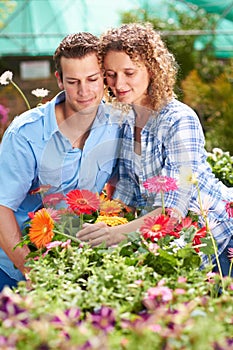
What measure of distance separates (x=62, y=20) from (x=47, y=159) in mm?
8200

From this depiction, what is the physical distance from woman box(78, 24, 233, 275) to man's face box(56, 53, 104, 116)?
5 cm

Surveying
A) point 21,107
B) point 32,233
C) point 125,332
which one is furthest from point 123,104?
point 21,107

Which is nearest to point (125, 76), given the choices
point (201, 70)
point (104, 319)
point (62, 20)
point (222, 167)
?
point (222, 167)

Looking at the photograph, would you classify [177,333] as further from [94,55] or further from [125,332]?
[94,55]

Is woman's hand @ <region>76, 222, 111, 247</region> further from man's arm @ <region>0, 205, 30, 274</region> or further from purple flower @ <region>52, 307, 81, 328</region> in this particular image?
purple flower @ <region>52, 307, 81, 328</region>

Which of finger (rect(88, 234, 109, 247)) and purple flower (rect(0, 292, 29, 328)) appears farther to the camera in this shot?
finger (rect(88, 234, 109, 247))

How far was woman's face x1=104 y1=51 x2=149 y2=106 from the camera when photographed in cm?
275

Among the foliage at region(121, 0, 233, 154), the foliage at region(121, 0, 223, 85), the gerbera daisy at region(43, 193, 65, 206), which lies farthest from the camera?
the foliage at region(121, 0, 223, 85)

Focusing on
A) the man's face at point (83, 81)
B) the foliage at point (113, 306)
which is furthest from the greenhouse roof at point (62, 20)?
the foliage at point (113, 306)

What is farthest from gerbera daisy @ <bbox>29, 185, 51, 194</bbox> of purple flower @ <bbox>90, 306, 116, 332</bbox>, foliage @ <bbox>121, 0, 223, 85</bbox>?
Answer: foliage @ <bbox>121, 0, 223, 85</bbox>

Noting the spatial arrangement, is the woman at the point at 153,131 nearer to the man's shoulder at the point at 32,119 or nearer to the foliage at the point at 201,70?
the man's shoulder at the point at 32,119

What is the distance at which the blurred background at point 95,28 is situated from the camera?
33.3 feet

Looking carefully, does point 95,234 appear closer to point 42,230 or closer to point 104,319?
point 42,230

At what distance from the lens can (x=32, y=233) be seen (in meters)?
2.42
